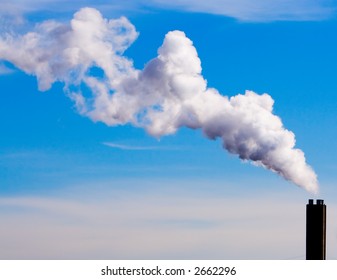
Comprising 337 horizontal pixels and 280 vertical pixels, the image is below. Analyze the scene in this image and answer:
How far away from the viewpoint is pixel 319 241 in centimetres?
2970
